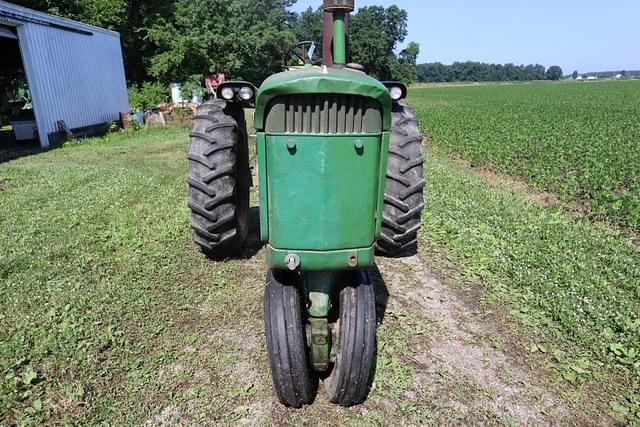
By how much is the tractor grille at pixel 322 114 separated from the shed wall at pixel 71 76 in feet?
36.9

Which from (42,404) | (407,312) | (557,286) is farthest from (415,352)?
(42,404)

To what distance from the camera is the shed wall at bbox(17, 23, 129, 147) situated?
11211mm

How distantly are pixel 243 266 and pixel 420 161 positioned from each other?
1.96m

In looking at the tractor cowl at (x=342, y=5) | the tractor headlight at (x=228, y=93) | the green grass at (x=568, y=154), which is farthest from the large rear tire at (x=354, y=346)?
the green grass at (x=568, y=154)

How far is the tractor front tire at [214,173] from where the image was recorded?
3451 mm

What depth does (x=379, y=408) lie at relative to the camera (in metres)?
2.64

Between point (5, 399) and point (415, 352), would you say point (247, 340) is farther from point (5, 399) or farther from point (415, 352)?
point (5, 399)

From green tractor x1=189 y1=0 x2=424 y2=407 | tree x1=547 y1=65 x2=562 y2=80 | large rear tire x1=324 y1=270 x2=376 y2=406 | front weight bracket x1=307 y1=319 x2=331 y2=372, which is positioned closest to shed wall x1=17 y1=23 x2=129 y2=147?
green tractor x1=189 y1=0 x2=424 y2=407

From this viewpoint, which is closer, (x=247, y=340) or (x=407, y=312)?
(x=247, y=340)

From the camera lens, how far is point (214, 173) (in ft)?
11.2

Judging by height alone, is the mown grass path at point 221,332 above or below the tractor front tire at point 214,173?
below

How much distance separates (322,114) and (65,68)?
506 inches

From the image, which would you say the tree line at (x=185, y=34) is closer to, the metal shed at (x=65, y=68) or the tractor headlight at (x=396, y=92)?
the metal shed at (x=65, y=68)

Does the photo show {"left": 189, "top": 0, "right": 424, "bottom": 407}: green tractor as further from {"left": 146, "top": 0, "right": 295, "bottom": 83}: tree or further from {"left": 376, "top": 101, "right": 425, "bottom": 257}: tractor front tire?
{"left": 146, "top": 0, "right": 295, "bottom": 83}: tree
